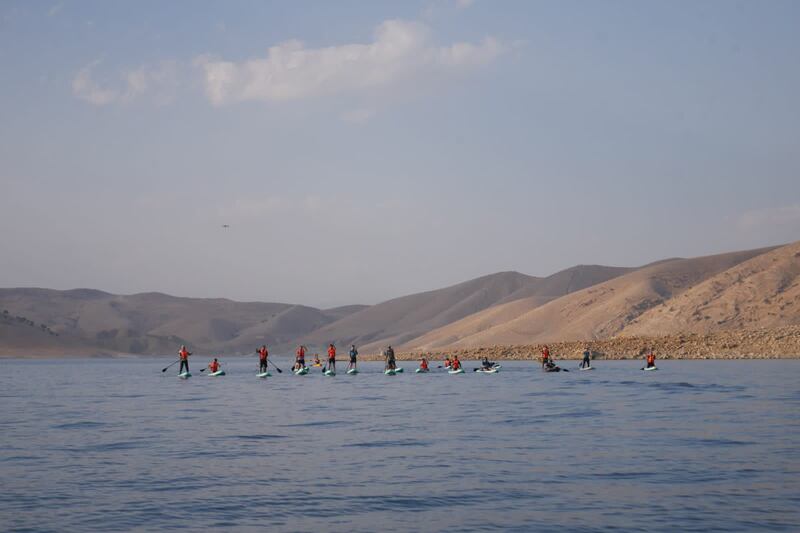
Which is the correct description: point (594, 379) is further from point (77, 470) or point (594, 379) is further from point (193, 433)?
point (77, 470)

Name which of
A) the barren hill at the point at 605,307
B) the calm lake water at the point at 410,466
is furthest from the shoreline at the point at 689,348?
the calm lake water at the point at 410,466

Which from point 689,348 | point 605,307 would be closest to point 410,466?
point 689,348

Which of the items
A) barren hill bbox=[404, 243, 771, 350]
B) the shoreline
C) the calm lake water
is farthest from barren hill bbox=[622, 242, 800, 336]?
the calm lake water

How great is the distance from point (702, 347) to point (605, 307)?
69.5 metres

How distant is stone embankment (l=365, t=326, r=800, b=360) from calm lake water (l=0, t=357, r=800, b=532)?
5368cm

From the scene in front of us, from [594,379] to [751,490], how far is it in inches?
1503

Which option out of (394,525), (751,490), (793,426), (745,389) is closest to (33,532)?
(394,525)

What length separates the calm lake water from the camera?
14.4 metres

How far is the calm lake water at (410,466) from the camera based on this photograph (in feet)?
47.1

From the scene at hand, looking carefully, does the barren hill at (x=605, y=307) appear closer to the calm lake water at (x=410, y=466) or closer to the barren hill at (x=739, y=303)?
the barren hill at (x=739, y=303)

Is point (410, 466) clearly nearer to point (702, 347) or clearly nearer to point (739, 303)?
point (702, 347)

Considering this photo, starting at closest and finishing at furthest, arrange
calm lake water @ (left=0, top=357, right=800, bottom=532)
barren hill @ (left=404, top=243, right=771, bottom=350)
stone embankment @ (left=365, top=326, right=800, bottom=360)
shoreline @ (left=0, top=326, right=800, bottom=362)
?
1. calm lake water @ (left=0, top=357, right=800, bottom=532)
2. stone embankment @ (left=365, top=326, right=800, bottom=360)
3. shoreline @ (left=0, top=326, right=800, bottom=362)
4. barren hill @ (left=404, top=243, right=771, bottom=350)

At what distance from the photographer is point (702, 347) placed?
91.6 meters

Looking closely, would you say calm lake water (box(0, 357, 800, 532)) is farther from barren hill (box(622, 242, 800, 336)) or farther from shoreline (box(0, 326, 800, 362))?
barren hill (box(622, 242, 800, 336))
